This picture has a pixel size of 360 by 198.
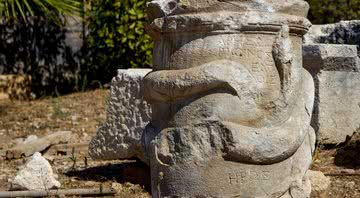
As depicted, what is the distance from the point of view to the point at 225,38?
3408 mm

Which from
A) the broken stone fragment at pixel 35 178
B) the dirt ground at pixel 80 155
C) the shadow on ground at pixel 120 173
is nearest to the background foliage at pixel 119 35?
the dirt ground at pixel 80 155

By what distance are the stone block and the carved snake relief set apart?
207 centimetres

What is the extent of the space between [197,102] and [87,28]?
698 cm

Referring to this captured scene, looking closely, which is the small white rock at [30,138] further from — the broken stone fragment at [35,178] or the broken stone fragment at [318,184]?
the broken stone fragment at [318,184]

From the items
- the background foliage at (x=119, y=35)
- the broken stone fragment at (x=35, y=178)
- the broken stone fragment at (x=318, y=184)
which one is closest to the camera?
the broken stone fragment at (x=318, y=184)

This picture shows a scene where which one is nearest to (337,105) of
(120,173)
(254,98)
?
(120,173)

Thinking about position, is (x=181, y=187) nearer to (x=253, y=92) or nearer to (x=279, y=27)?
(x=253, y=92)

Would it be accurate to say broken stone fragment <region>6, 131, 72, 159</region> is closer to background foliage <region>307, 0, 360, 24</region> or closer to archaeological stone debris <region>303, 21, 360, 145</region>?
archaeological stone debris <region>303, 21, 360, 145</region>

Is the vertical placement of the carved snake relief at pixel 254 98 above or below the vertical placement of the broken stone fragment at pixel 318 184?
above

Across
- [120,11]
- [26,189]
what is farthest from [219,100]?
[120,11]

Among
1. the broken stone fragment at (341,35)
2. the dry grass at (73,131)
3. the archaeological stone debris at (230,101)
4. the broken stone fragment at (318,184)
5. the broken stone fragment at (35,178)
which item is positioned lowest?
the dry grass at (73,131)

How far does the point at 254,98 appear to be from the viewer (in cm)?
338

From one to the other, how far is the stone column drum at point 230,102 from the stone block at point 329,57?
6.64ft

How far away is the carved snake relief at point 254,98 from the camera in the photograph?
3320 millimetres
